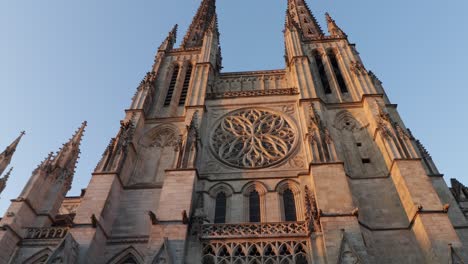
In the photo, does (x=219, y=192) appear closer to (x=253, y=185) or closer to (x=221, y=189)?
(x=221, y=189)

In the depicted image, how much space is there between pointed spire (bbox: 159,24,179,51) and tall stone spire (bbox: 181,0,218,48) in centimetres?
74

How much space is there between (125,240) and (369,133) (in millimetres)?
10179

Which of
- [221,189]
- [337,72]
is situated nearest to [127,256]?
[221,189]

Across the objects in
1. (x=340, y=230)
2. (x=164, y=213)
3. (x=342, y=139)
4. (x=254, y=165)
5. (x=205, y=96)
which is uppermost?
(x=205, y=96)

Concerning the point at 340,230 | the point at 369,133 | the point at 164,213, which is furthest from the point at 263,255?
the point at 369,133

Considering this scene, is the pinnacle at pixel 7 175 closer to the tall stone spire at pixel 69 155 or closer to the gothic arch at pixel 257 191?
the tall stone spire at pixel 69 155

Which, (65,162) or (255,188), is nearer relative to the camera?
(255,188)

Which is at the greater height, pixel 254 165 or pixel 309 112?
pixel 309 112

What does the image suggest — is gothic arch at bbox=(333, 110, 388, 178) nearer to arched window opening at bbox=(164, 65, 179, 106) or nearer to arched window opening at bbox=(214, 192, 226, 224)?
arched window opening at bbox=(214, 192, 226, 224)

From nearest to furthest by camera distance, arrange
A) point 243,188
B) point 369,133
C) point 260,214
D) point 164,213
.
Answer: point 164,213, point 260,214, point 243,188, point 369,133

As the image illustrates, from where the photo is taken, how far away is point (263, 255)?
10.2 meters

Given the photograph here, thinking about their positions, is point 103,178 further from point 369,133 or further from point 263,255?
point 369,133

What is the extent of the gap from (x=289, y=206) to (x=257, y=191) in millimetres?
1288

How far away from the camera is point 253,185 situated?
1346cm
